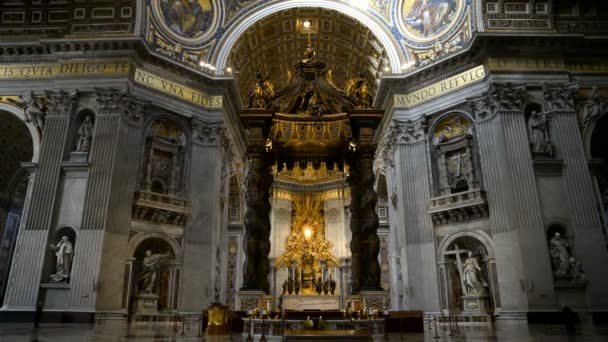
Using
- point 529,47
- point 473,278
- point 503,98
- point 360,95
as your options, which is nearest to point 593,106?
point 529,47

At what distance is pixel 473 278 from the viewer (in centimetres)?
1316

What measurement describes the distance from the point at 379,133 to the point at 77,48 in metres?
12.1

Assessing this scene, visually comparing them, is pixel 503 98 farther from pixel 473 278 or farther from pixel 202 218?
pixel 202 218

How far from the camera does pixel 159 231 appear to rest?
1377 centimetres

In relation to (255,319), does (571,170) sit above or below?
above

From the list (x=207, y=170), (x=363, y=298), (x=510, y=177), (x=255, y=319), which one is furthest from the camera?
(x=207, y=170)

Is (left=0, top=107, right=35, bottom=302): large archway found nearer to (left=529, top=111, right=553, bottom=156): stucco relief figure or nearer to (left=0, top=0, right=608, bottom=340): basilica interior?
(left=0, top=0, right=608, bottom=340): basilica interior

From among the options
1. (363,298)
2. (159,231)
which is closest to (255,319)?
(363,298)

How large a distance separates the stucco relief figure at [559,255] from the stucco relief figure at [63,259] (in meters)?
13.5

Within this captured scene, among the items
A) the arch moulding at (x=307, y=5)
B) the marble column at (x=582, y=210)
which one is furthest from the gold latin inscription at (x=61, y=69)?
the marble column at (x=582, y=210)

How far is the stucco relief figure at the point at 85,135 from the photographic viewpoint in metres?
13.2

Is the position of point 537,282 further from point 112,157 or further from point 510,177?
point 112,157

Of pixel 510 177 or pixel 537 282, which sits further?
pixel 510 177

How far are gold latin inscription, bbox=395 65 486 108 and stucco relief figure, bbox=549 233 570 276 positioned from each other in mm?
5545
